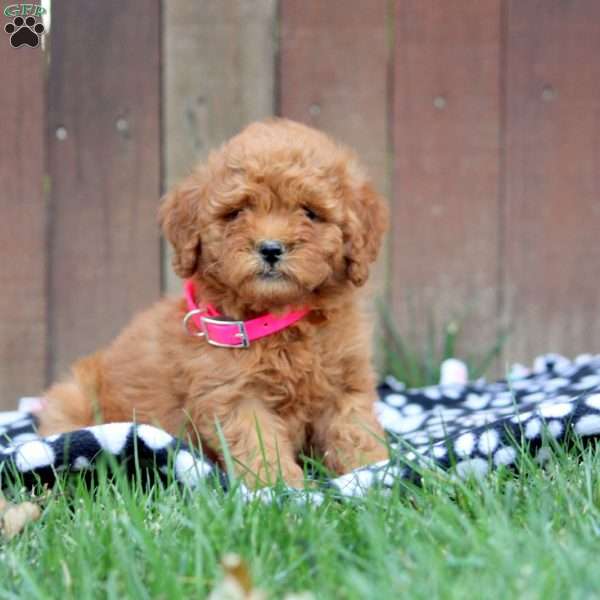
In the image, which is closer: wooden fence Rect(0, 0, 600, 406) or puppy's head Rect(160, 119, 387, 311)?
puppy's head Rect(160, 119, 387, 311)

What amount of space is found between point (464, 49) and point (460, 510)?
2.84m

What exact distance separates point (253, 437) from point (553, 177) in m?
2.28

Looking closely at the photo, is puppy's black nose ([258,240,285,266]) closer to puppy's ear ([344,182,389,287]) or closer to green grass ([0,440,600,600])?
puppy's ear ([344,182,389,287])

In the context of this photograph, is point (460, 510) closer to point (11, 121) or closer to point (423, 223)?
point (423, 223)

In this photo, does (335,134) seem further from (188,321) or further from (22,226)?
(188,321)

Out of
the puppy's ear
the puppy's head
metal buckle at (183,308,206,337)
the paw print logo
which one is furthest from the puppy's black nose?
the paw print logo

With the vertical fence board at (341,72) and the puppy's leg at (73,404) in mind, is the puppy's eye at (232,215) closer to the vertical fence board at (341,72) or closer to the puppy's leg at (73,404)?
the puppy's leg at (73,404)

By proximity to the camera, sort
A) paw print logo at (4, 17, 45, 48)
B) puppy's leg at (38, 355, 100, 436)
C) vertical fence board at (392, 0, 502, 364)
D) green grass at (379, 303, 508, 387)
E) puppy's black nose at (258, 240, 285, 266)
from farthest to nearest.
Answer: green grass at (379, 303, 508, 387)
vertical fence board at (392, 0, 502, 364)
paw print logo at (4, 17, 45, 48)
puppy's leg at (38, 355, 100, 436)
puppy's black nose at (258, 240, 285, 266)

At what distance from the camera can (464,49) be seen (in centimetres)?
495

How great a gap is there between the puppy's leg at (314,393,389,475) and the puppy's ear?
1.38ft

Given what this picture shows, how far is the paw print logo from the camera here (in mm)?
4809

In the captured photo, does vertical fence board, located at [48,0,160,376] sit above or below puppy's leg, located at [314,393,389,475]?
above

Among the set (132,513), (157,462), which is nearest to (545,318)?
(157,462)

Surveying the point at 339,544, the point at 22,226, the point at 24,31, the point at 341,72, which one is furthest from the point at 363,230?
the point at 24,31
